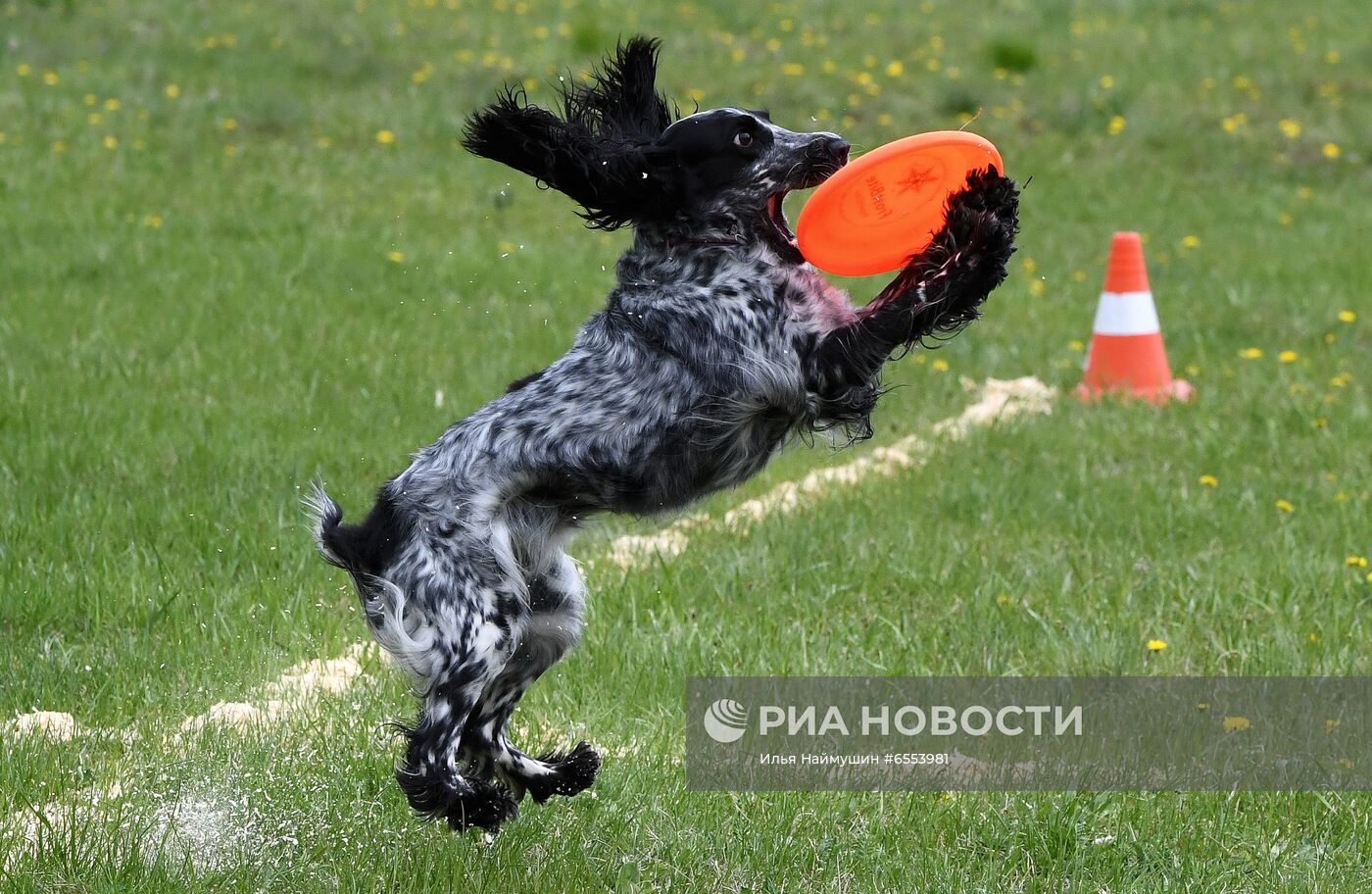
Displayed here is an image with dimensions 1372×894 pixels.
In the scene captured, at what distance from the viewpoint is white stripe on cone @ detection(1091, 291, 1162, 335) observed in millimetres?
7695

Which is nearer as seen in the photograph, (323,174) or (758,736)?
A: (758,736)

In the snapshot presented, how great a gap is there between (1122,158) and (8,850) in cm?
1095

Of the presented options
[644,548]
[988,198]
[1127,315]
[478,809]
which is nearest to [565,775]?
[478,809]

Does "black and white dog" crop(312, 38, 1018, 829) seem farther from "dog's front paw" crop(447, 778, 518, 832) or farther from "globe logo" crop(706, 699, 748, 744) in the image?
"globe logo" crop(706, 699, 748, 744)

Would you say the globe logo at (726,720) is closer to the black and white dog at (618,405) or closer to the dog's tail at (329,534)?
the black and white dog at (618,405)

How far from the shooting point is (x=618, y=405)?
3416 millimetres

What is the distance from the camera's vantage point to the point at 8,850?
3.47 metres

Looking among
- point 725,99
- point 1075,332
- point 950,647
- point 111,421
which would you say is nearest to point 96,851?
point 950,647

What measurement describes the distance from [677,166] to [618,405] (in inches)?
22.6

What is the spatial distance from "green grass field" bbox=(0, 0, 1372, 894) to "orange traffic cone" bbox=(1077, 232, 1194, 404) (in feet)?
0.83

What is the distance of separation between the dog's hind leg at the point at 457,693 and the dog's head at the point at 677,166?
0.88 metres

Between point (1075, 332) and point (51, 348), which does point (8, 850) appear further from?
point (1075, 332)

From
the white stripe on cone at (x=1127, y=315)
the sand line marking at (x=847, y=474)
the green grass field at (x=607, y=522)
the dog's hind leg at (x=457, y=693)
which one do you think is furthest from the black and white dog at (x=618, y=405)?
the white stripe on cone at (x=1127, y=315)

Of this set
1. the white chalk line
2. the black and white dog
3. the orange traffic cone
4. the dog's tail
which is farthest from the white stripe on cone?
the dog's tail
